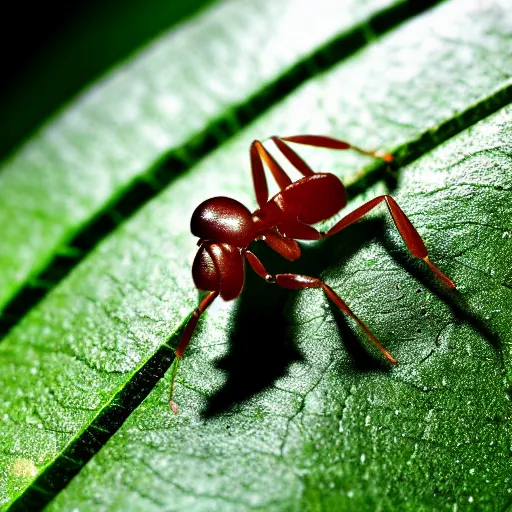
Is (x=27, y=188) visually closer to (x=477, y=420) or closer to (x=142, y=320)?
(x=142, y=320)

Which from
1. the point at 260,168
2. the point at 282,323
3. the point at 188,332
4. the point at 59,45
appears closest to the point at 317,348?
the point at 282,323

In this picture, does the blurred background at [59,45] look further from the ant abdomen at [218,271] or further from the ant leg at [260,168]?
the ant abdomen at [218,271]

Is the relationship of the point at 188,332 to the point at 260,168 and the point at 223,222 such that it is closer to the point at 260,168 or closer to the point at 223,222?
the point at 223,222

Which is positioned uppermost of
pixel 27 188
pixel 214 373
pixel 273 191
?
pixel 27 188

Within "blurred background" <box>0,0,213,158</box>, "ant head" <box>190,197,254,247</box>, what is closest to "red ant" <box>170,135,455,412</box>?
"ant head" <box>190,197,254,247</box>

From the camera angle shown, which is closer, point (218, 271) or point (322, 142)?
point (218, 271)

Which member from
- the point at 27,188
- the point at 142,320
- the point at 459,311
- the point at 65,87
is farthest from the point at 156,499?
the point at 65,87
